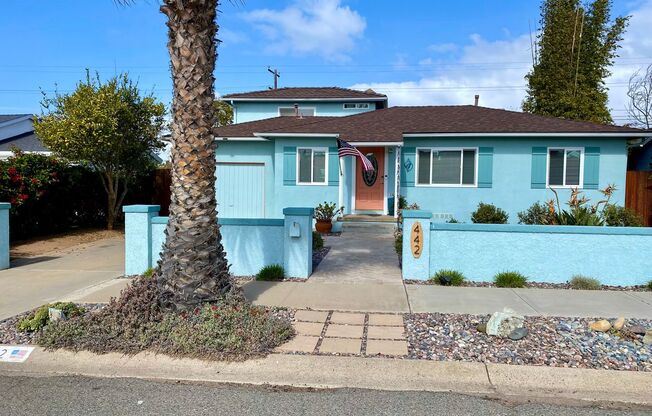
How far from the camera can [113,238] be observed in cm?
1448

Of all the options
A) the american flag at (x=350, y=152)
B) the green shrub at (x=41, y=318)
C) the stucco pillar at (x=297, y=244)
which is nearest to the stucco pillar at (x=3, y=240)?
the green shrub at (x=41, y=318)

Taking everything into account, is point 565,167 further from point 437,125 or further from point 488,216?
point 437,125

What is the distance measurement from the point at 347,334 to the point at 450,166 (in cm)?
1082

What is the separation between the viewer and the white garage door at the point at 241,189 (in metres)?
17.1

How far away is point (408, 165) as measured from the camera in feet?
50.4

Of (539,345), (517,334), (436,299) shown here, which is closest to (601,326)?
(539,345)

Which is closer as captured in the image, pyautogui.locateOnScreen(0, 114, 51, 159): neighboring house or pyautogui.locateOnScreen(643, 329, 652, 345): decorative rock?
pyautogui.locateOnScreen(643, 329, 652, 345): decorative rock

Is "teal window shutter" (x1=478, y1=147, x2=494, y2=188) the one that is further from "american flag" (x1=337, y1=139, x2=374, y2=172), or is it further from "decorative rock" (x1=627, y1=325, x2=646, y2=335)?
"decorative rock" (x1=627, y1=325, x2=646, y2=335)

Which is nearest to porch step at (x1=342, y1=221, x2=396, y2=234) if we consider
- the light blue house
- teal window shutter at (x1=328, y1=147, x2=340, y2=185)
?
the light blue house

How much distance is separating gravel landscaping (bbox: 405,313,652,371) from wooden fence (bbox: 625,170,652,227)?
11.2 metres

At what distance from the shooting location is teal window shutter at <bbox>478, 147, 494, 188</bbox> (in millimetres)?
14961

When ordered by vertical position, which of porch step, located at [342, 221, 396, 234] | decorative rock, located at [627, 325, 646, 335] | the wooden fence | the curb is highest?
the wooden fence

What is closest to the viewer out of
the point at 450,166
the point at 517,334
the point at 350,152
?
the point at 517,334

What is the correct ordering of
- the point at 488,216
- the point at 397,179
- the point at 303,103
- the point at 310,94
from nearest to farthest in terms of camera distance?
the point at 488,216 → the point at 397,179 → the point at 303,103 → the point at 310,94
